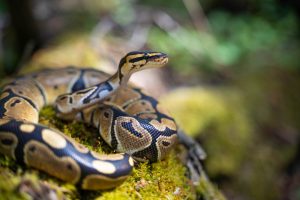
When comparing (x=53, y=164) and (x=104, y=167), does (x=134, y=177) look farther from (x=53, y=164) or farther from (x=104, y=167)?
(x=53, y=164)

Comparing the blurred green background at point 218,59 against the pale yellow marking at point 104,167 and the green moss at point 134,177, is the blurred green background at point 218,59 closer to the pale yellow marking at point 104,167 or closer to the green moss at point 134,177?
the green moss at point 134,177

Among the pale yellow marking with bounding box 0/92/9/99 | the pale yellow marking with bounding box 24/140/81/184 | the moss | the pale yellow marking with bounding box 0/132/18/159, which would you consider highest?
the pale yellow marking with bounding box 0/92/9/99

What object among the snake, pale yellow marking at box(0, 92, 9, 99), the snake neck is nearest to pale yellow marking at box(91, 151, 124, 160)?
the snake

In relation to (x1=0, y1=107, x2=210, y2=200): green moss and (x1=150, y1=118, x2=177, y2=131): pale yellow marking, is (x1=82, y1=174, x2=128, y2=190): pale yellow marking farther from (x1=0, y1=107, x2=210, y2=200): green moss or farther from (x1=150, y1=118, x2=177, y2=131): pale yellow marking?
(x1=150, y1=118, x2=177, y2=131): pale yellow marking

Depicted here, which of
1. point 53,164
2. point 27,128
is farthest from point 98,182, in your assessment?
point 27,128

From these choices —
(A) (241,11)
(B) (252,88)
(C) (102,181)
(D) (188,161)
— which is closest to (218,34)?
(A) (241,11)
